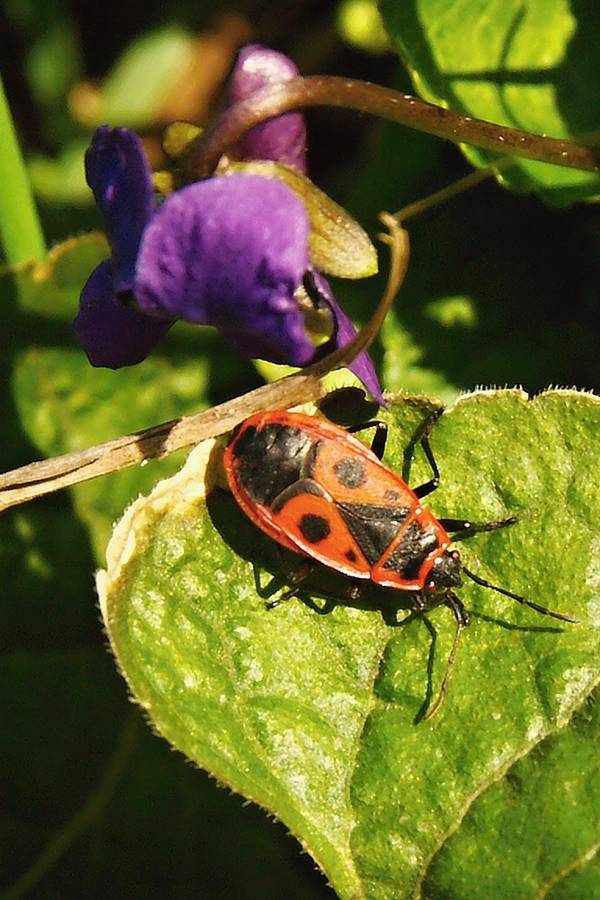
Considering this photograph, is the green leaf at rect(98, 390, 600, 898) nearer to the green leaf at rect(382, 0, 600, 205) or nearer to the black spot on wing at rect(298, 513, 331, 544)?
the black spot on wing at rect(298, 513, 331, 544)

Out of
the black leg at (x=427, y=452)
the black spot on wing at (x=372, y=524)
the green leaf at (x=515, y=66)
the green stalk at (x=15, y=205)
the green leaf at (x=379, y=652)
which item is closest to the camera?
the green leaf at (x=379, y=652)

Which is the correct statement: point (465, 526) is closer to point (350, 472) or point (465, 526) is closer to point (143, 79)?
point (350, 472)

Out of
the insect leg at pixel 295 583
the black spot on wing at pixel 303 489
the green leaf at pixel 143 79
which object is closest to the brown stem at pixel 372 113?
the black spot on wing at pixel 303 489

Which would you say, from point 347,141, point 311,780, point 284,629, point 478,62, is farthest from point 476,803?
point 347,141

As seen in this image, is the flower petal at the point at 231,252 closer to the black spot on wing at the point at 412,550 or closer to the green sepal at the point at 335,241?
the green sepal at the point at 335,241

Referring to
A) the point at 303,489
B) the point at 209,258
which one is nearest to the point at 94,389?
the point at 303,489

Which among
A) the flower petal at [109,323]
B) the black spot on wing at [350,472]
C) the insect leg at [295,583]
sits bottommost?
the insect leg at [295,583]
